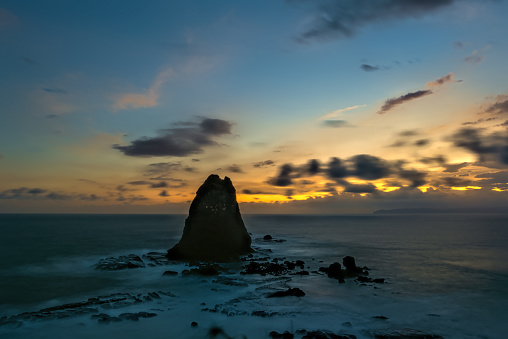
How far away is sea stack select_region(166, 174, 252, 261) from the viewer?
132ft

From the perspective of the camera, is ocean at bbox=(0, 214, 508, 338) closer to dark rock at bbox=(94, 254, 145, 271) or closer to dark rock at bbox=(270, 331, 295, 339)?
dark rock at bbox=(270, 331, 295, 339)

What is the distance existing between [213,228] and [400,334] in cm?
2772

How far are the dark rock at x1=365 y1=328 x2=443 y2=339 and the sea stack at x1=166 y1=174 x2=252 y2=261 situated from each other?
975 inches

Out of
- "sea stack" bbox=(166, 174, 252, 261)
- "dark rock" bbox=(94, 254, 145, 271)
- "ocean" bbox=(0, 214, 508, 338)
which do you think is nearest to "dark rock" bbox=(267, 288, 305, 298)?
"ocean" bbox=(0, 214, 508, 338)

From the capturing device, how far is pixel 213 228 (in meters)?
41.3

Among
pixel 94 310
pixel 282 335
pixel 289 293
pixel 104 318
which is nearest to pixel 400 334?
pixel 282 335

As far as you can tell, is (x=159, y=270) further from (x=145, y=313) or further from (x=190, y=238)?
(x=145, y=313)

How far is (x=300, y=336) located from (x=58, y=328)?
524 inches


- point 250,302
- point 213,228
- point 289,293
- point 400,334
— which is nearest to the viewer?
point 400,334

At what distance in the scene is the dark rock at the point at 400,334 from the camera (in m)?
16.5

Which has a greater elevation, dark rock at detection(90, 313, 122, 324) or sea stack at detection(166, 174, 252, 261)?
sea stack at detection(166, 174, 252, 261)

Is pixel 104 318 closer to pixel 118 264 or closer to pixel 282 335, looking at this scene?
pixel 282 335

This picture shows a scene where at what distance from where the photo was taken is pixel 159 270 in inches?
1372

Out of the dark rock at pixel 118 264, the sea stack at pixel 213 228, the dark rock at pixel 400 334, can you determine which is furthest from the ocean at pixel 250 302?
the sea stack at pixel 213 228
